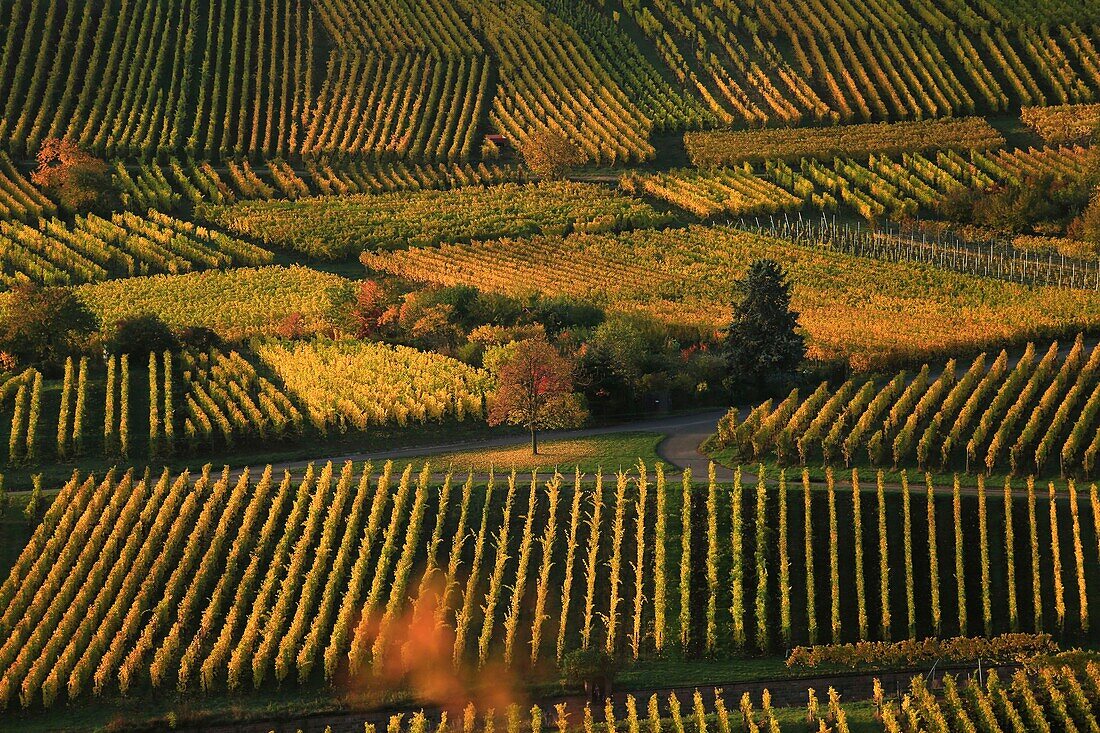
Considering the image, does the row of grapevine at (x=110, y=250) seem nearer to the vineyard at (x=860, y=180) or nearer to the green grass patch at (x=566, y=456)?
the vineyard at (x=860, y=180)

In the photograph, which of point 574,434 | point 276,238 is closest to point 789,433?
point 574,434

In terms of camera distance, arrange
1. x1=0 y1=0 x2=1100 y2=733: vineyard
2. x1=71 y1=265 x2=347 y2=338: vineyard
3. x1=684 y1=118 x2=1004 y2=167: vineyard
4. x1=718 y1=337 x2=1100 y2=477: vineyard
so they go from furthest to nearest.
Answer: x1=684 y1=118 x2=1004 y2=167: vineyard → x1=71 y1=265 x2=347 y2=338: vineyard → x1=718 y1=337 x2=1100 y2=477: vineyard → x1=0 y1=0 x2=1100 y2=733: vineyard

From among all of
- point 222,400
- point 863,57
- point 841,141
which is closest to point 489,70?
point 863,57

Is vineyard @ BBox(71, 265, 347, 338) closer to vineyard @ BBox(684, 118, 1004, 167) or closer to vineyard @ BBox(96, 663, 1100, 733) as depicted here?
vineyard @ BBox(684, 118, 1004, 167)

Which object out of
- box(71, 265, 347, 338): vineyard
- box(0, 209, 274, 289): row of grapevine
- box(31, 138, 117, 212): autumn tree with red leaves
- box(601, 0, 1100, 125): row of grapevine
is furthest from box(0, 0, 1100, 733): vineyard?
box(601, 0, 1100, 125): row of grapevine

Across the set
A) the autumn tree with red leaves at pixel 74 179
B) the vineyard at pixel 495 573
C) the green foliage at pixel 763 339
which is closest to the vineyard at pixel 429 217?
the autumn tree with red leaves at pixel 74 179

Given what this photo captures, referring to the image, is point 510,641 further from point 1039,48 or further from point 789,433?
point 1039,48
